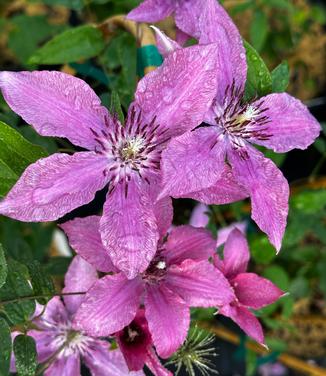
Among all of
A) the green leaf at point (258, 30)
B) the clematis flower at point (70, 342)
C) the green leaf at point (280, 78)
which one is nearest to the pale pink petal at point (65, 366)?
the clematis flower at point (70, 342)

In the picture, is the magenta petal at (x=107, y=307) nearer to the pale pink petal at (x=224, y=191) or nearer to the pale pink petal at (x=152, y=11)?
the pale pink petal at (x=224, y=191)

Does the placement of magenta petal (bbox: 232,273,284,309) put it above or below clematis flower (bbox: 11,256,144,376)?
above

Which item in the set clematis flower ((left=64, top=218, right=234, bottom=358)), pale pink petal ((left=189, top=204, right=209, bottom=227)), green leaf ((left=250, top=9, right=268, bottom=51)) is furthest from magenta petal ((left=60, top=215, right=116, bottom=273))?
green leaf ((left=250, top=9, right=268, bottom=51))

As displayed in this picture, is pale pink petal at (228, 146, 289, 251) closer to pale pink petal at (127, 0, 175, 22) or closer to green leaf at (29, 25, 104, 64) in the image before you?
pale pink petal at (127, 0, 175, 22)

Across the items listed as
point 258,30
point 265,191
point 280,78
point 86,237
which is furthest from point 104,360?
point 258,30

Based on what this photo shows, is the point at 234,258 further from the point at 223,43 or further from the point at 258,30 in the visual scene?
the point at 258,30
